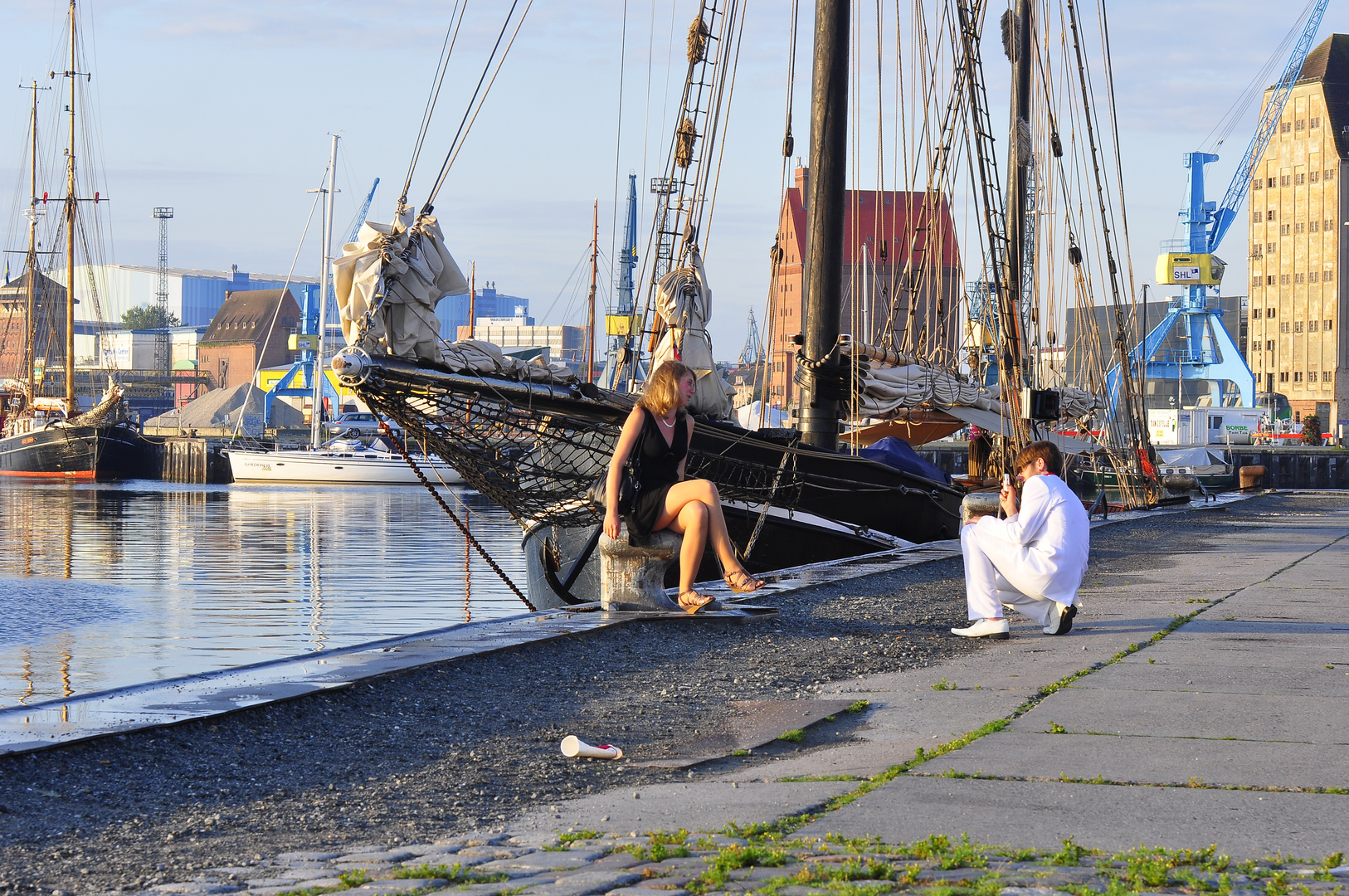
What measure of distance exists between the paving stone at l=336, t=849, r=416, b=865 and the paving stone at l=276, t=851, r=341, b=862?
40mm

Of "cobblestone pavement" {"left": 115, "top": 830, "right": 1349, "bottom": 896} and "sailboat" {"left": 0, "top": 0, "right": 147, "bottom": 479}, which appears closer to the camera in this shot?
"cobblestone pavement" {"left": 115, "top": 830, "right": 1349, "bottom": 896}

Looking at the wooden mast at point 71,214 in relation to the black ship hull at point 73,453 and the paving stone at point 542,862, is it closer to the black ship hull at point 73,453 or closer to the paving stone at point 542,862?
the black ship hull at point 73,453

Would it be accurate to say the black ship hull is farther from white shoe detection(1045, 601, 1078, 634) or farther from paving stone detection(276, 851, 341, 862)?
paving stone detection(276, 851, 341, 862)

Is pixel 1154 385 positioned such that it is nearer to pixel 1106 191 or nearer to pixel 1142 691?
pixel 1106 191

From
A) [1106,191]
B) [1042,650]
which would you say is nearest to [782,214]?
[1106,191]

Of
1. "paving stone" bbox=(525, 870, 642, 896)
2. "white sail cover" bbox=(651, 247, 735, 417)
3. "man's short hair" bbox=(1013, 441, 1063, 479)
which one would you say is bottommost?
"paving stone" bbox=(525, 870, 642, 896)

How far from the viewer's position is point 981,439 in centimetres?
2258

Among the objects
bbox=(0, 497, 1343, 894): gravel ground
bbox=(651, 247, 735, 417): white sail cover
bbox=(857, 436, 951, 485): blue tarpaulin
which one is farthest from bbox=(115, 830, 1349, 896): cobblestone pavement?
bbox=(857, 436, 951, 485): blue tarpaulin

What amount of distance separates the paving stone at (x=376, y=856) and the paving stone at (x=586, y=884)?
1.96ft

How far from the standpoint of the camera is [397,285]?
1244 cm

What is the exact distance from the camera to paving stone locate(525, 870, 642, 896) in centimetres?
354

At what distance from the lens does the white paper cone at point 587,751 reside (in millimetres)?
5473

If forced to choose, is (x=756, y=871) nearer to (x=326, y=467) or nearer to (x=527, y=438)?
(x=527, y=438)

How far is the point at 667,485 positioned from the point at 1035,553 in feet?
7.17
